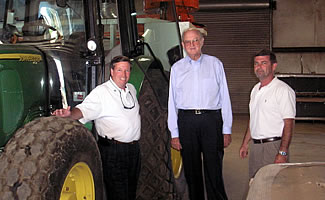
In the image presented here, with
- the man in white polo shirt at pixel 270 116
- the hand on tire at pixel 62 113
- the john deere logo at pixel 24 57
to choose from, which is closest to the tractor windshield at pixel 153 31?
the john deere logo at pixel 24 57

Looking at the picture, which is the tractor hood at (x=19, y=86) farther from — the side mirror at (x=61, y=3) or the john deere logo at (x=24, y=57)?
the side mirror at (x=61, y=3)

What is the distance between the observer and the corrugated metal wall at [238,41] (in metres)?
11.9

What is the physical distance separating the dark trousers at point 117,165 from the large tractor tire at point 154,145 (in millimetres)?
505

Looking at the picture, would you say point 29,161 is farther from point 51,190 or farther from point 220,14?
point 220,14

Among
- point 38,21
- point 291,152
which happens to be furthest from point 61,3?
point 291,152

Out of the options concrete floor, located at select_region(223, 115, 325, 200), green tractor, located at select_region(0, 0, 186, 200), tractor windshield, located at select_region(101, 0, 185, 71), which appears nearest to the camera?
green tractor, located at select_region(0, 0, 186, 200)

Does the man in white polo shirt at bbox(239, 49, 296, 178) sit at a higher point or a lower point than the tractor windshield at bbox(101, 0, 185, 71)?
lower

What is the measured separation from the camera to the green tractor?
226cm

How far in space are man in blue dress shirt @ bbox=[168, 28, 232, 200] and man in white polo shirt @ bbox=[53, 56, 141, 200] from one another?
498 millimetres

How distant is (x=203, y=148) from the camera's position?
11.9 feet

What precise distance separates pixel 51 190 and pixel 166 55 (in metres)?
2.50

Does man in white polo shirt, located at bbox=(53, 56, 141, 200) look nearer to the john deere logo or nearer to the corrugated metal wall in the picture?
the john deere logo

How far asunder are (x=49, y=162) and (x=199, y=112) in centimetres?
153

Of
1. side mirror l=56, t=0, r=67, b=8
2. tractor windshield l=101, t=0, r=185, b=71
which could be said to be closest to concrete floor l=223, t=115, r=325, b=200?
tractor windshield l=101, t=0, r=185, b=71
